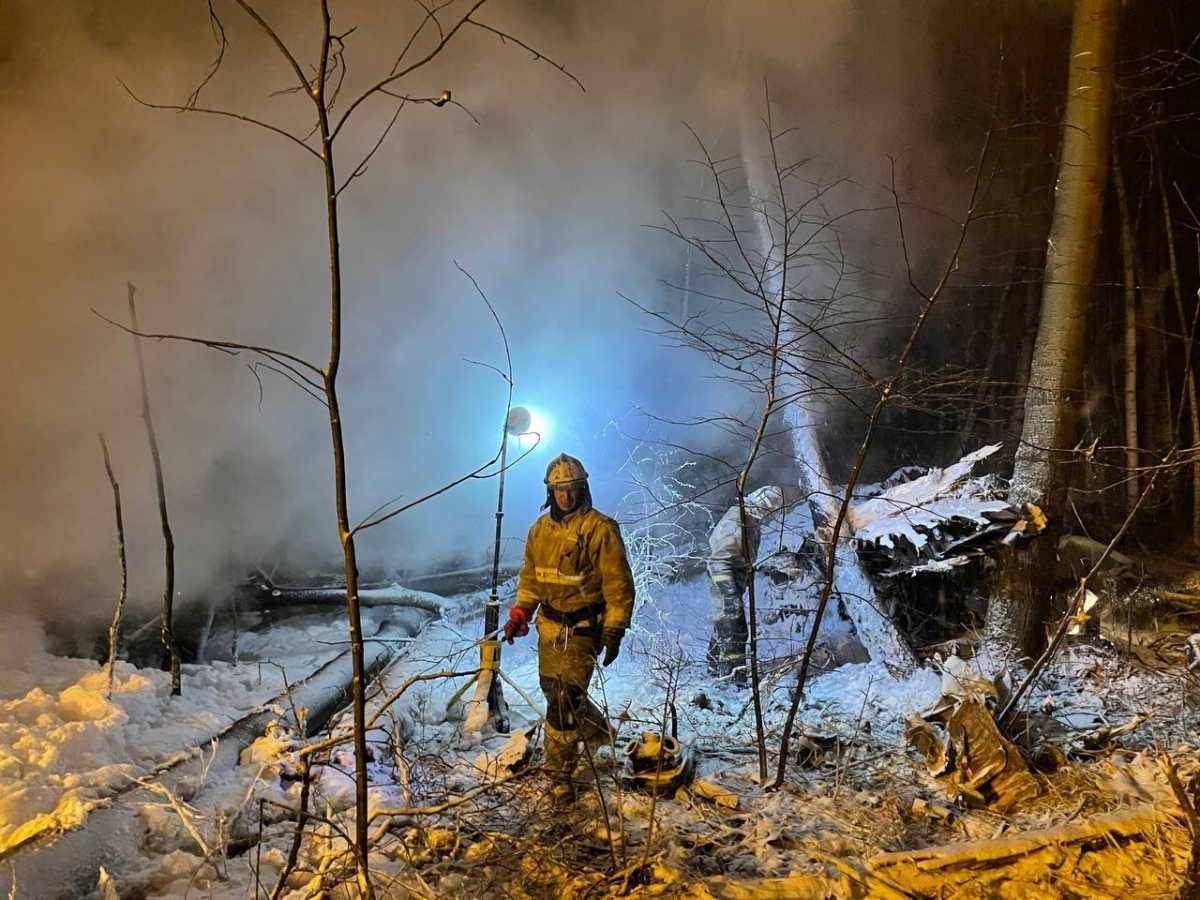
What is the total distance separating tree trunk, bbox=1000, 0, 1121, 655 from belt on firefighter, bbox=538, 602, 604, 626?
13.2 feet

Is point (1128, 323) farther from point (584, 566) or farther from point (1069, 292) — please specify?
point (584, 566)

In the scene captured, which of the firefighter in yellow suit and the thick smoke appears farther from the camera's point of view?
the thick smoke

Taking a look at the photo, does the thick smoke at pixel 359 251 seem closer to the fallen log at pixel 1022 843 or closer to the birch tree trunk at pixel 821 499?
the birch tree trunk at pixel 821 499

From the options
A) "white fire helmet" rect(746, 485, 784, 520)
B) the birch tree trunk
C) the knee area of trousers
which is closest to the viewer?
the knee area of trousers

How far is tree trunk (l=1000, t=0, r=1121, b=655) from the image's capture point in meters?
5.91

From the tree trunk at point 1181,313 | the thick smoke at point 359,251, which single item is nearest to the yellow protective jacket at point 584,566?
the thick smoke at point 359,251

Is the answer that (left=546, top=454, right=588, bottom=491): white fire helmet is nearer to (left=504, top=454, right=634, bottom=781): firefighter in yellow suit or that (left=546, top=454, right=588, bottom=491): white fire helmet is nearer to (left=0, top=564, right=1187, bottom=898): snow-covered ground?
(left=504, top=454, right=634, bottom=781): firefighter in yellow suit

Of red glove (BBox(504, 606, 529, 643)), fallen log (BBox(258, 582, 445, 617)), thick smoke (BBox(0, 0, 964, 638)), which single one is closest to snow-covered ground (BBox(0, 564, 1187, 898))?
red glove (BBox(504, 606, 529, 643))

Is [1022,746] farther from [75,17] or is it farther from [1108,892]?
[75,17]

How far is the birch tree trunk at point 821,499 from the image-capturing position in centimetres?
685

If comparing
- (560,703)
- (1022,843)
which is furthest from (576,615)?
(1022,843)

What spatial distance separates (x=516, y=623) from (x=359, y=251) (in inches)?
358

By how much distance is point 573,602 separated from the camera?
471 cm

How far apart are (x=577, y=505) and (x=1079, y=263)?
197 inches
